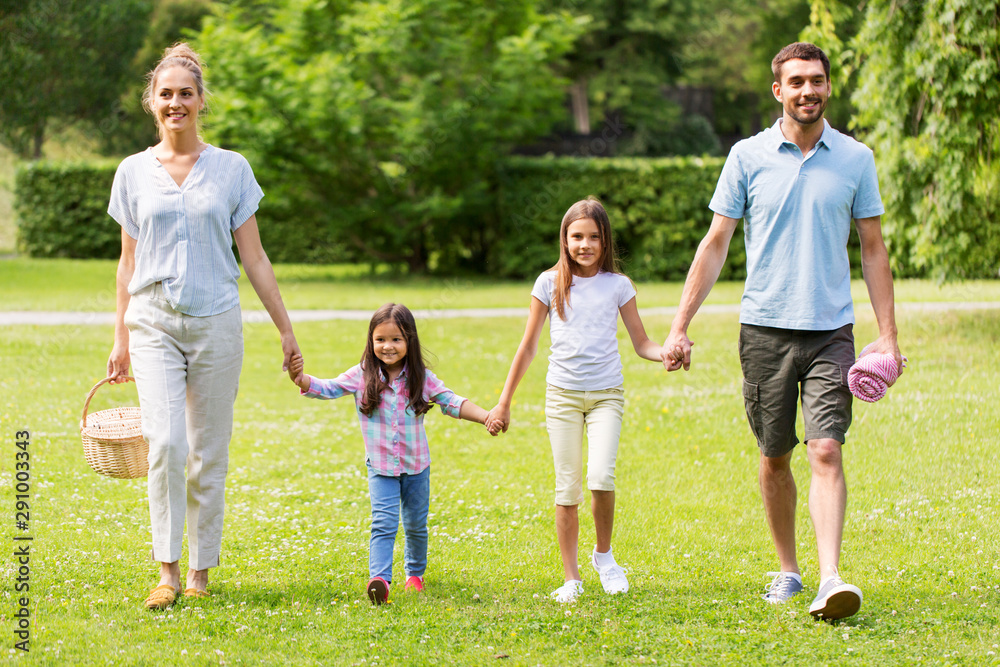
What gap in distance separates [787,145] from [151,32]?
1236 inches

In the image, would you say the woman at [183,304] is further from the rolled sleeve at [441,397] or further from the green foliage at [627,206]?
the green foliage at [627,206]

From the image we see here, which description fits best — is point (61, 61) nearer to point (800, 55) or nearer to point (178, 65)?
point (178, 65)

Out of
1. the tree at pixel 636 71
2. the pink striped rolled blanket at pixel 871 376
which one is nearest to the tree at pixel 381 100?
the tree at pixel 636 71

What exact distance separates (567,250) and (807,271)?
1.03m

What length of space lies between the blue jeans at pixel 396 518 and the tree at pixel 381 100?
51.4 feet

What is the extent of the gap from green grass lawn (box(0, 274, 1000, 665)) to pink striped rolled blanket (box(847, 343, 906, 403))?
899 mm

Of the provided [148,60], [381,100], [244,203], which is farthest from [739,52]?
[244,203]

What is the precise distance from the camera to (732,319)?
1475cm

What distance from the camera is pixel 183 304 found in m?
4.00

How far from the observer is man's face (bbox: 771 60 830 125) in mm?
3979

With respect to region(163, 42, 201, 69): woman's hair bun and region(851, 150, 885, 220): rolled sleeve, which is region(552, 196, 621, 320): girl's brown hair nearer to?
region(851, 150, 885, 220): rolled sleeve

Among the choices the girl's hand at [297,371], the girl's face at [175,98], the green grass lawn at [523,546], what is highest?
the girl's face at [175,98]

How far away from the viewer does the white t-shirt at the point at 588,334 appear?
4.35 meters

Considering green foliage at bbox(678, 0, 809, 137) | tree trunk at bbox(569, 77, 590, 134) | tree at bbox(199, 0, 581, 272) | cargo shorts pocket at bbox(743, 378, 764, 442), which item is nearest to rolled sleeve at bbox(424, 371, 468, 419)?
cargo shorts pocket at bbox(743, 378, 764, 442)
